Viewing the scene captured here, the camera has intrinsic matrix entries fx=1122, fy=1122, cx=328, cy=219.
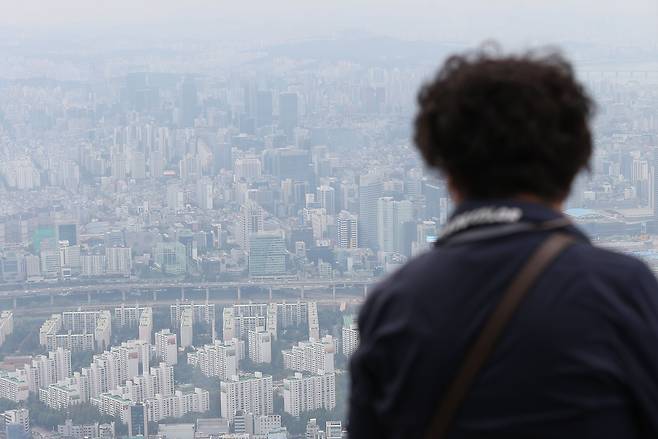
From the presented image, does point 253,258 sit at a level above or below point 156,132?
below

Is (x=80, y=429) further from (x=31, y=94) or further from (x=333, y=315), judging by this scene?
(x=31, y=94)

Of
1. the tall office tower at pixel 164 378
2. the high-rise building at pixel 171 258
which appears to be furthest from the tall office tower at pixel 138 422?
the high-rise building at pixel 171 258

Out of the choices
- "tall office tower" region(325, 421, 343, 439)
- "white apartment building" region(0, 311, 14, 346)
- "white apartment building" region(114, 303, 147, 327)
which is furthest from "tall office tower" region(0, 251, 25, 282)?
"tall office tower" region(325, 421, 343, 439)

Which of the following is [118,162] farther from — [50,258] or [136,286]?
[136,286]

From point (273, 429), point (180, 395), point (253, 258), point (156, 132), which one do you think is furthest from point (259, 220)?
point (273, 429)

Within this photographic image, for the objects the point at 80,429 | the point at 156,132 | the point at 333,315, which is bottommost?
the point at 80,429

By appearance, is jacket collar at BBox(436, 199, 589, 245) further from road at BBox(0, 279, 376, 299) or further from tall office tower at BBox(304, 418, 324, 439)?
road at BBox(0, 279, 376, 299)
